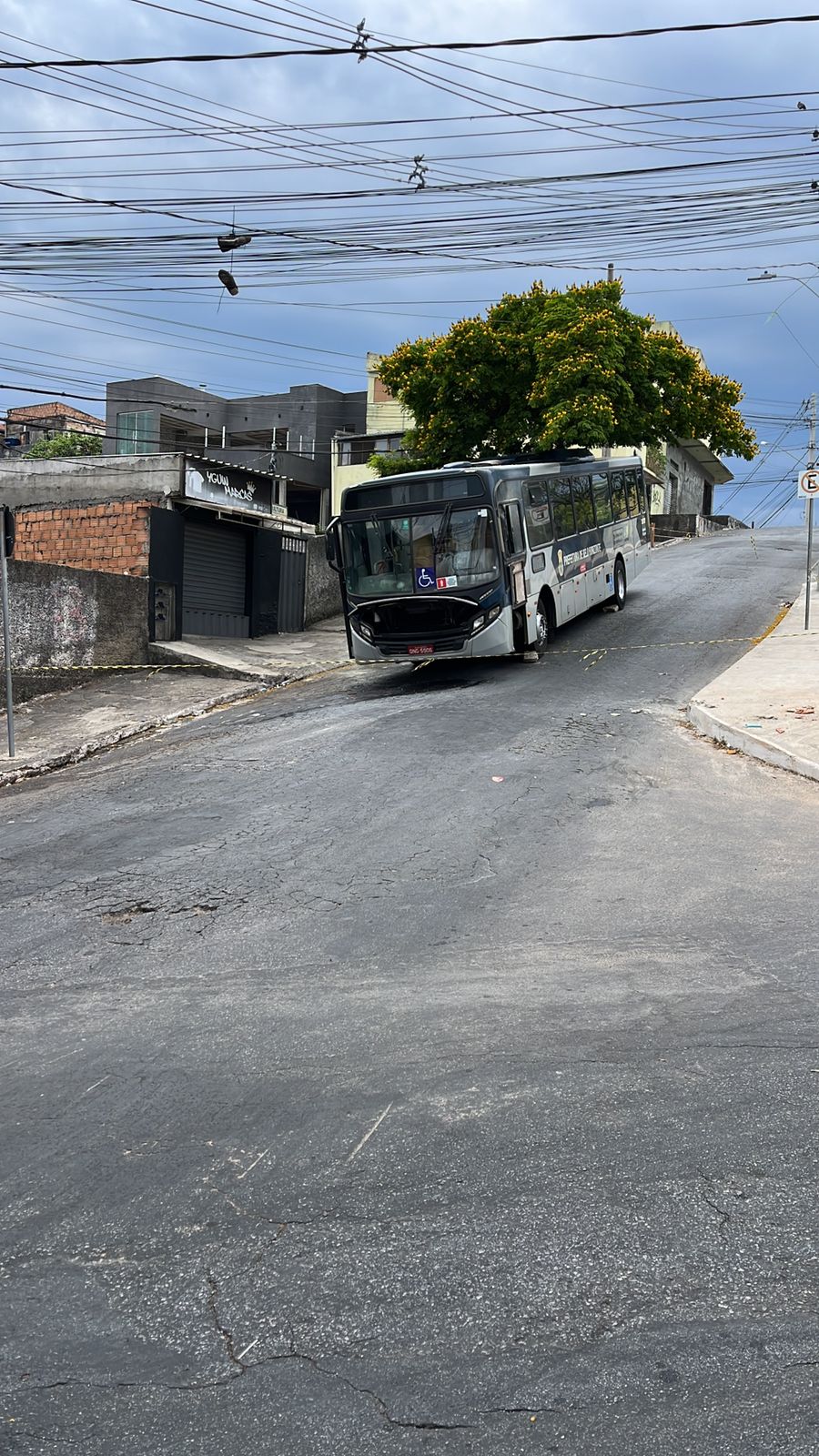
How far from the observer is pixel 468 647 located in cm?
1753

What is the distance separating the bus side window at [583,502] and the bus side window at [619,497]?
1873mm

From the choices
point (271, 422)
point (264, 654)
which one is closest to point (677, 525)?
point (271, 422)

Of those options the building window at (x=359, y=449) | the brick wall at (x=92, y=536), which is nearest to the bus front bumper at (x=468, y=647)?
the brick wall at (x=92, y=536)

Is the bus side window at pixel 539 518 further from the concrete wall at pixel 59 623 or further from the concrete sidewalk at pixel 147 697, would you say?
the concrete wall at pixel 59 623

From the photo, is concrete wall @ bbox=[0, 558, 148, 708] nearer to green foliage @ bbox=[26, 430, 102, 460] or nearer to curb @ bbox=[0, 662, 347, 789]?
curb @ bbox=[0, 662, 347, 789]

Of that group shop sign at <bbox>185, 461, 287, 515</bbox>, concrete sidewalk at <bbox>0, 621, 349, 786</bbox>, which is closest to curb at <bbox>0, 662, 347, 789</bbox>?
concrete sidewalk at <bbox>0, 621, 349, 786</bbox>

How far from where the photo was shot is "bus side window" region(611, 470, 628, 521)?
23577 mm

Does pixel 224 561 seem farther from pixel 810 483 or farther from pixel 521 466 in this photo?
pixel 810 483

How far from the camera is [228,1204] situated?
3.96 meters

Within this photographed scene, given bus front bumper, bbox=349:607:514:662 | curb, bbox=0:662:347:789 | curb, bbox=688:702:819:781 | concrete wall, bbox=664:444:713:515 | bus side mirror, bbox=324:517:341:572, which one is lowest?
curb, bbox=0:662:347:789

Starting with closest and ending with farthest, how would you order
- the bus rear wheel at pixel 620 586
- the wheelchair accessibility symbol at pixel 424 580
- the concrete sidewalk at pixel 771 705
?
1. the concrete sidewalk at pixel 771 705
2. the wheelchair accessibility symbol at pixel 424 580
3. the bus rear wheel at pixel 620 586

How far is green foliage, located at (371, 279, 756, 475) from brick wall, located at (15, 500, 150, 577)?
36.4 feet

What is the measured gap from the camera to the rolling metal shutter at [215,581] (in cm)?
2366

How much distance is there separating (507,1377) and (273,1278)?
82 centimetres
